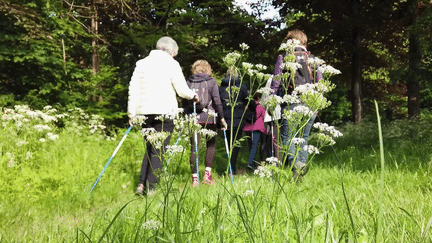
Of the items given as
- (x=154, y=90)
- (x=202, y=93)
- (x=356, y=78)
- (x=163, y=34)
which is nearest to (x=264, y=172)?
(x=154, y=90)

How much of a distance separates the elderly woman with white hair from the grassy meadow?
57cm

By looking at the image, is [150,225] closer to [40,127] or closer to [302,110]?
[302,110]

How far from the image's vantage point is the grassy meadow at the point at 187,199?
173cm

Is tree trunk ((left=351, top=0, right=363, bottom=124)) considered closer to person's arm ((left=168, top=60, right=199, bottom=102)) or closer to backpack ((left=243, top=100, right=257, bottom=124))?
backpack ((left=243, top=100, right=257, bottom=124))

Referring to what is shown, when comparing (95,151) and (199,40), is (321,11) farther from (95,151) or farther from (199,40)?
(95,151)

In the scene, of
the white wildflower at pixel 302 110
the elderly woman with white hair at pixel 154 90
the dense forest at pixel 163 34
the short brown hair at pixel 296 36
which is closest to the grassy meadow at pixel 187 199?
the white wildflower at pixel 302 110

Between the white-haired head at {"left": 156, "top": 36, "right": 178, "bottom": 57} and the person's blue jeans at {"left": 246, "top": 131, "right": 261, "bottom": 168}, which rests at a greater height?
the white-haired head at {"left": 156, "top": 36, "right": 178, "bottom": 57}

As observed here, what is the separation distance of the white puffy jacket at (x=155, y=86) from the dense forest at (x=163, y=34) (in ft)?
12.9

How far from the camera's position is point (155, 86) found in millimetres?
4609

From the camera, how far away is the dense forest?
8.88m

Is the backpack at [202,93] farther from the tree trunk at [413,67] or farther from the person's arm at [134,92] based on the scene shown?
the tree trunk at [413,67]

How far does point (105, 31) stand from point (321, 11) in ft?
26.4

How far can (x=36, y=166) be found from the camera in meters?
5.11

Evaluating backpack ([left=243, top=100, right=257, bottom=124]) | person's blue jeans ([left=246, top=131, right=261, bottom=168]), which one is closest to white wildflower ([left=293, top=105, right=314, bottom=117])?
backpack ([left=243, top=100, right=257, bottom=124])
